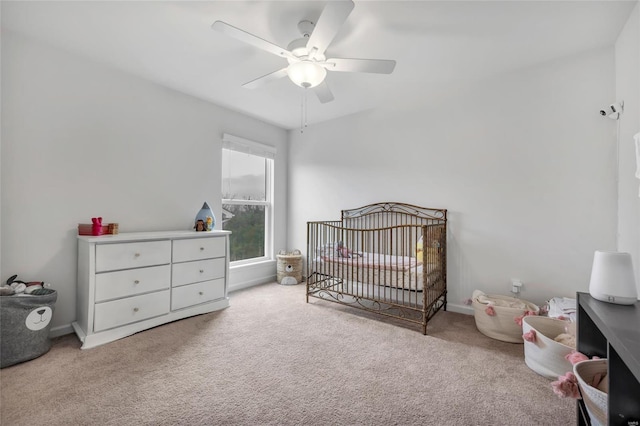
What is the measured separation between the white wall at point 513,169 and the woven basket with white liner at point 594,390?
5.66 ft

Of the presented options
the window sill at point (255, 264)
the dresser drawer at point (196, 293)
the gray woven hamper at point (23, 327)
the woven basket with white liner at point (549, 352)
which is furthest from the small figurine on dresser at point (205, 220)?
the woven basket with white liner at point (549, 352)

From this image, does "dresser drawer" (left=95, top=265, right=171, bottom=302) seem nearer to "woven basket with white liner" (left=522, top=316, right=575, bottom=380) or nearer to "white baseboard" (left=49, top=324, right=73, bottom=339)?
"white baseboard" (left=49, top=324, right=73, bottom=339)

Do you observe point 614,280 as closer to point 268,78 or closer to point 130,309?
point 268,78

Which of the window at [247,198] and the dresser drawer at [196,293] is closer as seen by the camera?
the dresser drawer at [196,293]

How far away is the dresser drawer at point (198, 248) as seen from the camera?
2.56m

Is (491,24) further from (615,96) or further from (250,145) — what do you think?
(250,145)

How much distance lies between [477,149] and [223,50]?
2.56 meters

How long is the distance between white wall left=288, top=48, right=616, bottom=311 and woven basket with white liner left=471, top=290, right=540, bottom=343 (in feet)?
0.63

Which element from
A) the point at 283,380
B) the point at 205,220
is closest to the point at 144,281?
→ the point at 205,220

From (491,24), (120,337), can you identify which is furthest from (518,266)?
(120,337)

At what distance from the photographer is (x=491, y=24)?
1.90m

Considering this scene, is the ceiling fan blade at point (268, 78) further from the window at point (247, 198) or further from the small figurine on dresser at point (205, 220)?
the small figurine on dresser at point (205, 220)

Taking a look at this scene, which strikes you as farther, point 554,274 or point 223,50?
point 554,274

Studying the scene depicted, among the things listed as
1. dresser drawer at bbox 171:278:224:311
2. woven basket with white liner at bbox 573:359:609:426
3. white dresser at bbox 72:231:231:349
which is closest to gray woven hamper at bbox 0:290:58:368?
white dresser at bbox 72:231:231:349
